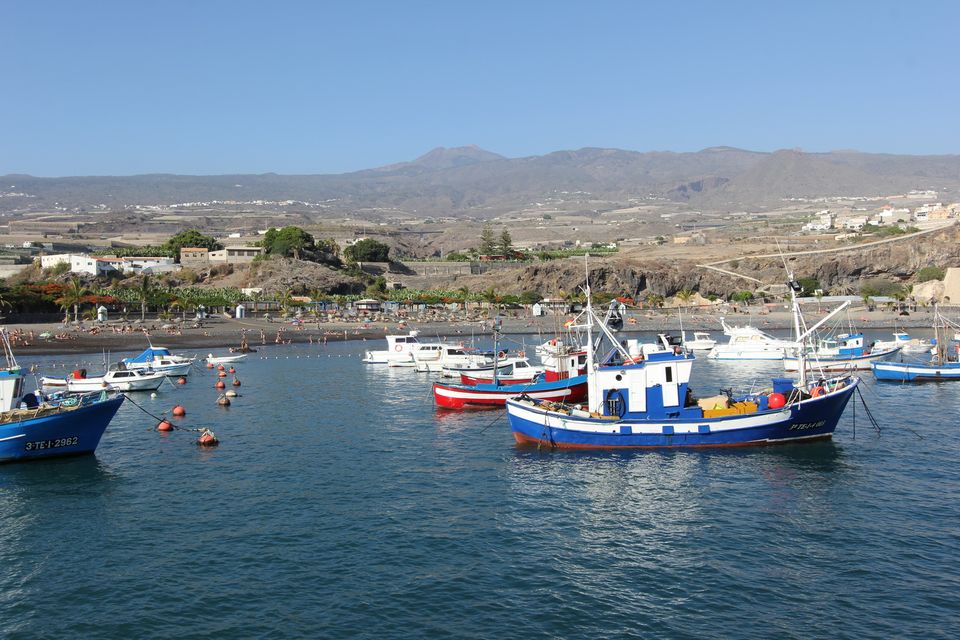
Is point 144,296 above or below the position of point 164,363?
above

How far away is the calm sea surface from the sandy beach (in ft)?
149

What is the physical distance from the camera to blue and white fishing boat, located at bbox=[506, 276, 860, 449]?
3938cm

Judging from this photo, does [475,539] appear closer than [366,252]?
Yes

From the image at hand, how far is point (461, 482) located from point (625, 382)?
9.82m

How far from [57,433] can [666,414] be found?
27320mm

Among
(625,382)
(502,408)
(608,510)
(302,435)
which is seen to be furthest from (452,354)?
(608,510)

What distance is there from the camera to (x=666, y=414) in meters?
39.9

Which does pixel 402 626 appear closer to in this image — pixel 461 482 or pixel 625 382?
pixel 461 482

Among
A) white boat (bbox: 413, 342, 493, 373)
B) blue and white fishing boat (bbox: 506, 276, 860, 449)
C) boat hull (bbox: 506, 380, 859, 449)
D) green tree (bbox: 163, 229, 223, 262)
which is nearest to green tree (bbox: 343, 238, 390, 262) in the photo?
green tree (bbox: 163, 229, 223, 262)

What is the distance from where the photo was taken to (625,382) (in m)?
40.1

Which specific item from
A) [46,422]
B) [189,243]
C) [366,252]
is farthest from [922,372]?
[189,243]

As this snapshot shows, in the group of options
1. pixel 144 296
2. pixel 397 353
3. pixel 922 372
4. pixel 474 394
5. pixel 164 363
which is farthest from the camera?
pixel 144 296

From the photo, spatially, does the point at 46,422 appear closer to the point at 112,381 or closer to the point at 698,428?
the point at 112,381

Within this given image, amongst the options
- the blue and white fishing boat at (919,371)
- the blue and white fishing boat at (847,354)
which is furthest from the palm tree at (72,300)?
the blue and white fishing boat at (919,371)
